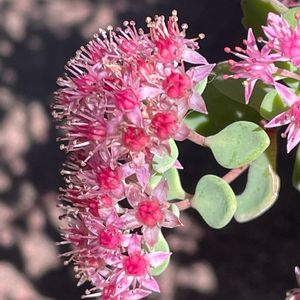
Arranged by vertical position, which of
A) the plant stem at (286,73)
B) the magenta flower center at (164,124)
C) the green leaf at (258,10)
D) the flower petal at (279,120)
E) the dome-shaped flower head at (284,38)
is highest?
the green leaf at (258,10)

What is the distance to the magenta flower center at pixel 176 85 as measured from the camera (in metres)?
1.00

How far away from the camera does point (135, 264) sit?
1031 millimetres

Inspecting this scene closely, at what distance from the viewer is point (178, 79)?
999 mm

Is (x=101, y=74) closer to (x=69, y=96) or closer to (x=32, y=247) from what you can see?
(x=69, y=96)

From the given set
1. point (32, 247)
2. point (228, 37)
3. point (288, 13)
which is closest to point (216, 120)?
point (288, 13)

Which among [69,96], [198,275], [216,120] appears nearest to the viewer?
[69,96]

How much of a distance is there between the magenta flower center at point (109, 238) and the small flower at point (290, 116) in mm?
273

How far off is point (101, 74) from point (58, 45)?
1.42m

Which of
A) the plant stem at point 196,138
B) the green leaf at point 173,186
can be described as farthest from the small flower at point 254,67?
the green leaf at point 173,186

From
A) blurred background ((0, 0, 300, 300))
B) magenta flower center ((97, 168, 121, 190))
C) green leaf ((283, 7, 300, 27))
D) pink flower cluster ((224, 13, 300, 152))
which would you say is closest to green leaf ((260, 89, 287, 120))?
pink flower cluster ((224, 13, 300, 152))

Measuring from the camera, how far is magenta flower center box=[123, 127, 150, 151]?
98 cm

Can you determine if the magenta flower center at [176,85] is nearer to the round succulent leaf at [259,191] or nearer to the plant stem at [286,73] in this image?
the plant stem at [286,73]

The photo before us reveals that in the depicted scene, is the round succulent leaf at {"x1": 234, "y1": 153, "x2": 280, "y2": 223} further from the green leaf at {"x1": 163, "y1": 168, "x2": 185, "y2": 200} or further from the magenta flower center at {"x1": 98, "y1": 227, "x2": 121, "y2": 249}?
the magenta flower center at {"x1": 98, "y1": 227, "x2": 121, "y2": 249}

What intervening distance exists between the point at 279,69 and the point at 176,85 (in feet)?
0.55
